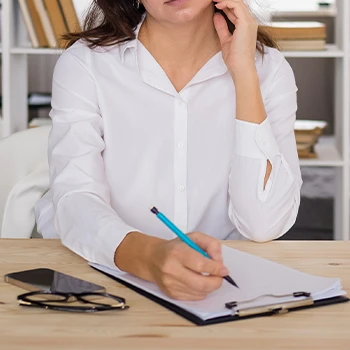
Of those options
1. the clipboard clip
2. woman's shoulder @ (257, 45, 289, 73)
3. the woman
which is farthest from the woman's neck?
the clipboard clip

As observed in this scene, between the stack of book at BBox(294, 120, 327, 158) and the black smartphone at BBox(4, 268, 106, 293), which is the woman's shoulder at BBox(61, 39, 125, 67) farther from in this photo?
the stack of book at BBox(294, 120, 327, 158)

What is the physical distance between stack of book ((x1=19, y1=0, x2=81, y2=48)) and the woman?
4.16ft

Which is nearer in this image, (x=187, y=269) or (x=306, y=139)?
(x=187, y=269)

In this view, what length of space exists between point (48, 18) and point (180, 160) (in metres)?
1.57

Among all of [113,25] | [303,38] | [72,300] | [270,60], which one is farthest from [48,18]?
[72,300]

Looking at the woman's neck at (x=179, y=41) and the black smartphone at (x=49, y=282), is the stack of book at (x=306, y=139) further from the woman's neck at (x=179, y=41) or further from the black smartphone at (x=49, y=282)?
the black smartphone at (x=49, y=282)

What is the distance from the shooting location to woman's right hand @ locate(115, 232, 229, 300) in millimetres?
1110

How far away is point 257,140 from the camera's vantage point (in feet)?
5.21

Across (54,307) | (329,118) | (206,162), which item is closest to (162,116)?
(206,162)

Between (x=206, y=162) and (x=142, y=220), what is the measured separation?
7.3 inches

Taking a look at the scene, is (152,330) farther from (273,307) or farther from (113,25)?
(113,25)

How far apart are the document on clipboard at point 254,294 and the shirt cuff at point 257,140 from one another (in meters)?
0.34

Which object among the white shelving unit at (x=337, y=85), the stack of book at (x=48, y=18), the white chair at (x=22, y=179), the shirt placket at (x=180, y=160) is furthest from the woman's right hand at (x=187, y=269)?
the stack of book at (x=48, y=18)

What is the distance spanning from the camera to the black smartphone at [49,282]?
1171 mm
